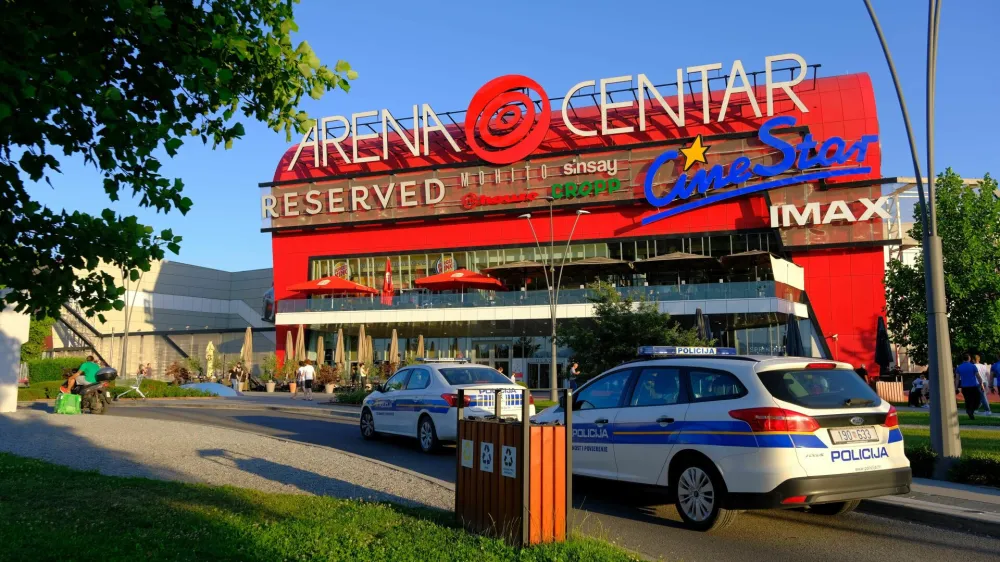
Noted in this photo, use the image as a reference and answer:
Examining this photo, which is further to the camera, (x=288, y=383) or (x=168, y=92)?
(x=288, y=383)

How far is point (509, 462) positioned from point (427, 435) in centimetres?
826

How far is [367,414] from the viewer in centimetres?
1705

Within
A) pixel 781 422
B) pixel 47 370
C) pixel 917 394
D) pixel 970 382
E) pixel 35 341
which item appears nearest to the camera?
pixel 781 422

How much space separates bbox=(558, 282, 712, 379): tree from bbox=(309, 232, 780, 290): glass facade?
19.2 m

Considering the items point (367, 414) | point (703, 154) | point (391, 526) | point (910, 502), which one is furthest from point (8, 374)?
point (703, 154)

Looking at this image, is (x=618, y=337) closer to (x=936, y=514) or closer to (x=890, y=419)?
(x=936, y=514)

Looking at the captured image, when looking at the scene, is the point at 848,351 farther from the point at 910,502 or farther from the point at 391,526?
the point at 391,526

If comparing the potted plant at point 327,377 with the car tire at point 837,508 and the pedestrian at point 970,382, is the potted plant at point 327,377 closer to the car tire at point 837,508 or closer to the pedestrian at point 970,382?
the pedestrian at point 970,382

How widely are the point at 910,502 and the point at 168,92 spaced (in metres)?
8.11

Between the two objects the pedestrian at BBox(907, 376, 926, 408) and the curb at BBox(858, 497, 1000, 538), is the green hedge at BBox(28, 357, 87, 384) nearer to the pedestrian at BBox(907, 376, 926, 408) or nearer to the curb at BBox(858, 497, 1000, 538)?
the pedestrian at BBox(907, 376, 926, 408)

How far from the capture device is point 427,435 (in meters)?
14.9

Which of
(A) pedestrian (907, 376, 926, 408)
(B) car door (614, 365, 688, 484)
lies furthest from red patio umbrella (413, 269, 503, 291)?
(B) car door (614, 365, 688, 484)

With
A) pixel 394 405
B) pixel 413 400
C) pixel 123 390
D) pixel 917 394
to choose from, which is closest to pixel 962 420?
pixel 917 394

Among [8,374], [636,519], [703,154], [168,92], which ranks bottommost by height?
[636,519]
